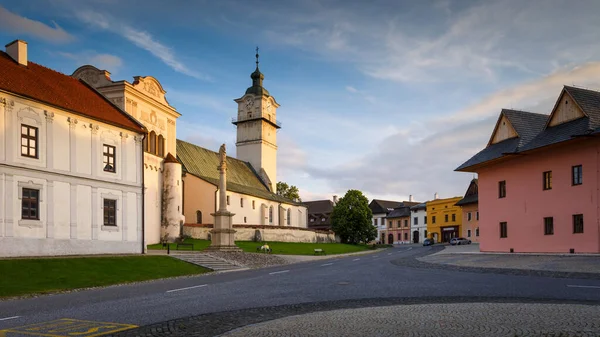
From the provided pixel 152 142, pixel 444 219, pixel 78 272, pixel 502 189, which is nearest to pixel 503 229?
pixel 502 189

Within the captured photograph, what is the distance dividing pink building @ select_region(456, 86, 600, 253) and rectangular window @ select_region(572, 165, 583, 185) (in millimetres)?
57

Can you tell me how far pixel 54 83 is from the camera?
29.5m

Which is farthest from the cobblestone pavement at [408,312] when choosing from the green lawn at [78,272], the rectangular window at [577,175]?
the rectangular window at [577,175]

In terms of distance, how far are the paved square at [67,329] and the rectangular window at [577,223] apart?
27166 mm

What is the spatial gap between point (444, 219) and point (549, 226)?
184 feet

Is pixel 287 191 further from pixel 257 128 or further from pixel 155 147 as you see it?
pixel 155 147

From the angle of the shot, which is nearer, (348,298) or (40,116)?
(348,298)

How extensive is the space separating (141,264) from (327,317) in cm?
1766

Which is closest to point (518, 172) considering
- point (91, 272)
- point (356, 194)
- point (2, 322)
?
point (91, 272)

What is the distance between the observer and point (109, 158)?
30219mm

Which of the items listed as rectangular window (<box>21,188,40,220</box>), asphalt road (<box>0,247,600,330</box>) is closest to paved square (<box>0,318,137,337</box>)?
asphalt road (<box>0,247,600,330</box>)

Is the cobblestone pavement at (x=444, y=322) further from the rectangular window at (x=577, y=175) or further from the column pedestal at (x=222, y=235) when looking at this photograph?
the column pedestal at (x=222, y=235)

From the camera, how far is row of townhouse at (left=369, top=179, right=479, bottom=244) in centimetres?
7319

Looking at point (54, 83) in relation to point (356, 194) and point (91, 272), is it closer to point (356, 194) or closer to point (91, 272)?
point (91, 272)
